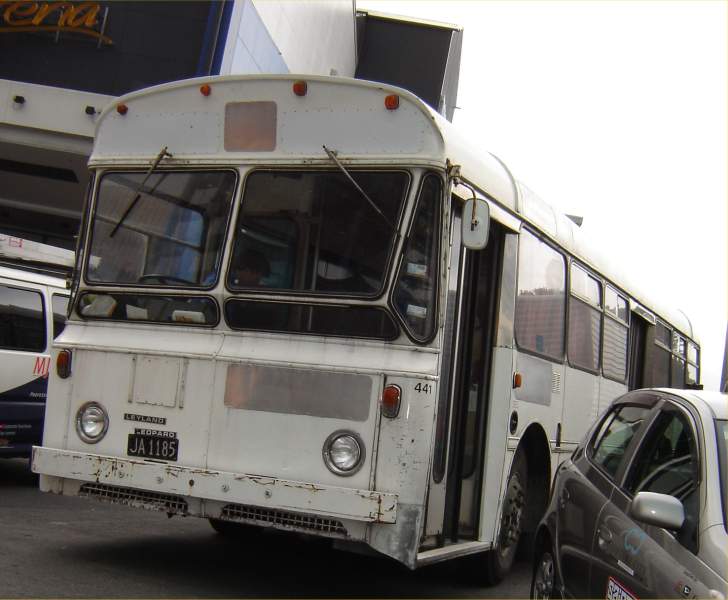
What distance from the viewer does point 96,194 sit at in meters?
7.23

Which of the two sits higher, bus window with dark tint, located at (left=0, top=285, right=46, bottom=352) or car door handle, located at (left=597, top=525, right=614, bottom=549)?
bus window with dark tint, located at (left=0, top=285, right=46, bottom=352)

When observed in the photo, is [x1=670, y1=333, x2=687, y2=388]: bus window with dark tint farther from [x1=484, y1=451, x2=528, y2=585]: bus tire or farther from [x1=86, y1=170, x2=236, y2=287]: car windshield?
[x1=86, y1=170, x2=236, y2=287]: car windshield

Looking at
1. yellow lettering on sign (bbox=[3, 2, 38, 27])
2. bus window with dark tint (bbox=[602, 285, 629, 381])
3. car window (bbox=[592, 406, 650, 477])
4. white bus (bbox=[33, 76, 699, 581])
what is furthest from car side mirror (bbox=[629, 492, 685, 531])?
yellow lettering on sign (bbox=[3, 2, 38, 27])

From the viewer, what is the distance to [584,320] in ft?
32.3

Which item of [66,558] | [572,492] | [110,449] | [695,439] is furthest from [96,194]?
[695,439]

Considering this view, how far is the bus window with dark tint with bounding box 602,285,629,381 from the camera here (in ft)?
35.2

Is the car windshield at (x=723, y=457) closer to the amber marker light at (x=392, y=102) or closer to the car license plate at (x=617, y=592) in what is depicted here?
the car license plate at (x=617, y=592)

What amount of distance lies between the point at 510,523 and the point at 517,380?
1.21 m

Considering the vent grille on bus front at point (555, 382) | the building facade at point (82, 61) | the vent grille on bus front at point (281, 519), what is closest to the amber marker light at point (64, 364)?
the vent grille on bus front at point (281, 519)

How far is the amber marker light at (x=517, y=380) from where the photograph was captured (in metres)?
7.71

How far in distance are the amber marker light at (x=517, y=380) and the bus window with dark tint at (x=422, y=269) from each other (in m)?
1.68

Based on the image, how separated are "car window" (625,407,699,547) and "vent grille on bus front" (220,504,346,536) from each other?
181cm

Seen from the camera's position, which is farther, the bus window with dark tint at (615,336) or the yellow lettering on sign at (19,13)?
the yellow lettering on sign at (19,13)

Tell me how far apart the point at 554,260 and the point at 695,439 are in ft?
14.6
